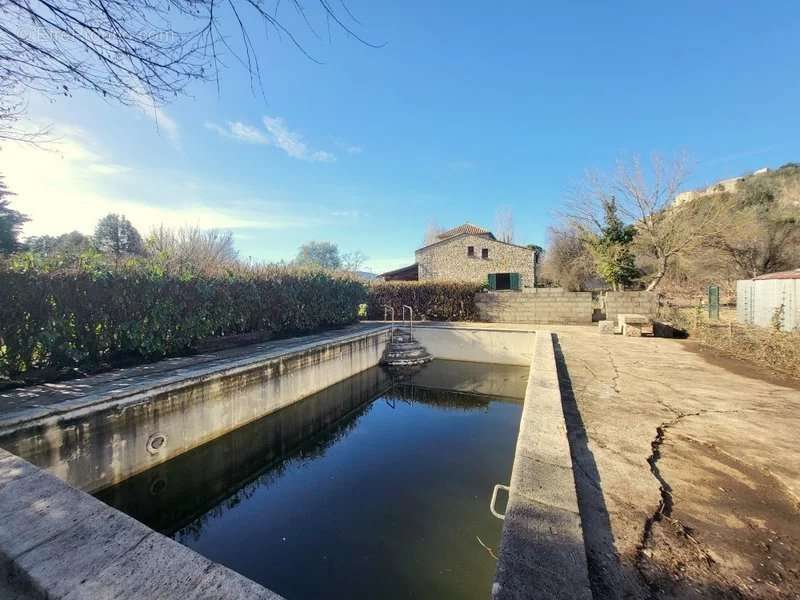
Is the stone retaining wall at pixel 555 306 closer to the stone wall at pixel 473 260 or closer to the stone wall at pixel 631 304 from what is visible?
the stone wall at pixel 631 304

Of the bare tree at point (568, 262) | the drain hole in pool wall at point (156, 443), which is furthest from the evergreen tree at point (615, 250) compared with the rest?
the drain hole in pool wall at point (156, 443)

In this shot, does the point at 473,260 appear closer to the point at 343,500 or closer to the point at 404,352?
the point at 404,352

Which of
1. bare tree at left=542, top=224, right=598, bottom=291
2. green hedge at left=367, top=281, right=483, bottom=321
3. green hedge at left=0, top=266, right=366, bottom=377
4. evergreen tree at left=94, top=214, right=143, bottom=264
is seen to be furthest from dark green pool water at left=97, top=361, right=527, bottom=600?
evergreen tree at left=94, top=214, right=143, bottom=264

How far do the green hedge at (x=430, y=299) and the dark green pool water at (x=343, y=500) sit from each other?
781 cm

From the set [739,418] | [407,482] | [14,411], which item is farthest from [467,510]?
[14,411]

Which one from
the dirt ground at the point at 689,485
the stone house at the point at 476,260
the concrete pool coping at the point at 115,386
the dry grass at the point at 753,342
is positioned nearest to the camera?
the dirt ground at the point at 689,485

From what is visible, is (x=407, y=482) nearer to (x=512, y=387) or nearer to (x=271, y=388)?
(x=271, y=388)

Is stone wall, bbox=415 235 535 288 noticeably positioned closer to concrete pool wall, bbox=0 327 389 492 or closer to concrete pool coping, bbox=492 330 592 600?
concrete pool wall, bbox=0 327 389 492

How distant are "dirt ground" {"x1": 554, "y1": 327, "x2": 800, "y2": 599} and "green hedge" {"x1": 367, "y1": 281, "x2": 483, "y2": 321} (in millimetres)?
9202

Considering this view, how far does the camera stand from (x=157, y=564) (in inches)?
45.5

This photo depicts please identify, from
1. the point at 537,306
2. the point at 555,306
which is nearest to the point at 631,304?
the point at 555,306

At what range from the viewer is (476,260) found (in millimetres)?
22328

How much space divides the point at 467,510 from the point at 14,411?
13.8ft

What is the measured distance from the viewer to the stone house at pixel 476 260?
21703 mm
